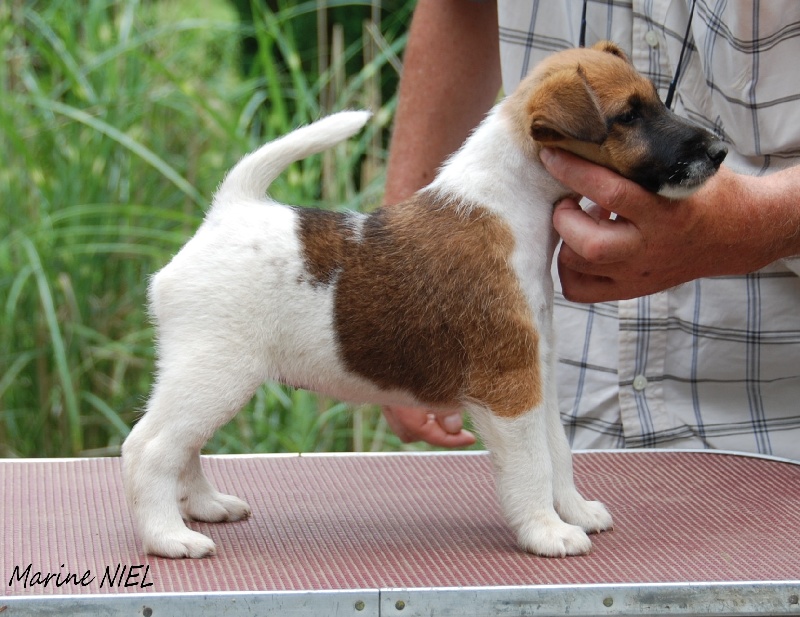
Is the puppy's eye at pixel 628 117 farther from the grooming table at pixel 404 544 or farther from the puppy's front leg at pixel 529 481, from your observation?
the grooming table at pixel 404 544

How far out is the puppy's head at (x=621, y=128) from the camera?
6.30 ft

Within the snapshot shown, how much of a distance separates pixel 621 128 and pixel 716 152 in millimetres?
173

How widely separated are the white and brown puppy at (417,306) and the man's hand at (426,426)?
0.85 meters

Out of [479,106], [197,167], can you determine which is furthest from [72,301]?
[479,106]

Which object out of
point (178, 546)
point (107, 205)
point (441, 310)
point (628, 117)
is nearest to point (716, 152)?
point (628, 117)

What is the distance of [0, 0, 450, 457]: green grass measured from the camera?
4.21 metres

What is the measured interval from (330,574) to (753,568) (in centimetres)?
76

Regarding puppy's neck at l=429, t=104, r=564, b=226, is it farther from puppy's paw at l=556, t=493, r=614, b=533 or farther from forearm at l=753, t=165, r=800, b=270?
puppy's paw at l=556, t=493, r=614, b=533

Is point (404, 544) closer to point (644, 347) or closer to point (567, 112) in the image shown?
point (567, 112)

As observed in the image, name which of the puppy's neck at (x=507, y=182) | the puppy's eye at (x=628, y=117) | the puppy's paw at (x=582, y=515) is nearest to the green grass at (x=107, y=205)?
the puppy's paw at (x=582, y=515)

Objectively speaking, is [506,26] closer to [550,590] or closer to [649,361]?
[649,361]

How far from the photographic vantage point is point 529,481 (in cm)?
202

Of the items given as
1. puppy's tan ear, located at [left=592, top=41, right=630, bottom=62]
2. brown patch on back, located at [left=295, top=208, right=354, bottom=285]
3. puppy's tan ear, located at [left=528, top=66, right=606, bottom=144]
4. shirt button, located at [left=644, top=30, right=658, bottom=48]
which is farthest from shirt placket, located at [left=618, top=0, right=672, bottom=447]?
brown patch on back, located at [left=295, top=208, right=354, bottom=285]

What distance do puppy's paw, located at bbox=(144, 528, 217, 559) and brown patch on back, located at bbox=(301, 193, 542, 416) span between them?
1.41 feet
